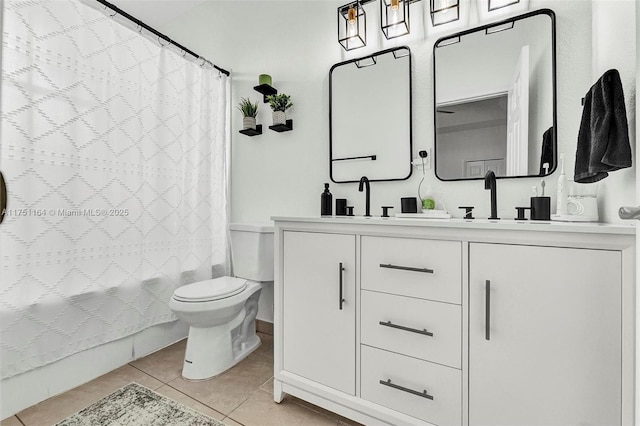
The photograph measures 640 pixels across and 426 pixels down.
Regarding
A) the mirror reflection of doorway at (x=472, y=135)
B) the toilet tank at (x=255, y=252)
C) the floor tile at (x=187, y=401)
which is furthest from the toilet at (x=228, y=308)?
the mirror reflection of doorway at (x=472, y=135)

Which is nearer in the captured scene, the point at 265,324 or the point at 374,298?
the point at 374,298

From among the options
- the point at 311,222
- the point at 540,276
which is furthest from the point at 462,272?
the point at 311,222

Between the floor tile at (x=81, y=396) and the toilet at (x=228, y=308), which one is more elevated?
the toilet at (x=228, y=308)

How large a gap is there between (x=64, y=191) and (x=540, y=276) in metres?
2.10

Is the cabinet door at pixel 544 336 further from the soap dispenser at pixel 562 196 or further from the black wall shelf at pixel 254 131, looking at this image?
the black wall shelf at pixel 254 131

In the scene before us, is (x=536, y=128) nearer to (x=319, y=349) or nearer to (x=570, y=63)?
(x=570, y=63)

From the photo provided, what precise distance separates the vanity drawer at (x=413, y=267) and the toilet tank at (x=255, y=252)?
2.90ft

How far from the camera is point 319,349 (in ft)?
4.69

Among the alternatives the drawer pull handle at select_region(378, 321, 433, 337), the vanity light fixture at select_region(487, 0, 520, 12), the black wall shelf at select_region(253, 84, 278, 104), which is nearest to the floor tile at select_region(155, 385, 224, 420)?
the drawer pull handle at select_region(378, 321, 433, 337)

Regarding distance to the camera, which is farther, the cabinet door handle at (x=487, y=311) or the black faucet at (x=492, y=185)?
the black faucet at (x=492, y=185)

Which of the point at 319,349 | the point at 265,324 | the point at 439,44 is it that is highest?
the point at 439,44

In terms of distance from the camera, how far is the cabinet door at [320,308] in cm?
136

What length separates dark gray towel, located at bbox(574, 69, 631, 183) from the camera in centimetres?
94

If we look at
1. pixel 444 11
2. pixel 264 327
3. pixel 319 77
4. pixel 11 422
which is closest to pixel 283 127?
pixel 319 77
